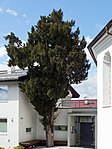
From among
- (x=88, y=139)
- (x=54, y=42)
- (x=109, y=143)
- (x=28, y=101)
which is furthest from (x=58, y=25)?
(x=109, y=143)

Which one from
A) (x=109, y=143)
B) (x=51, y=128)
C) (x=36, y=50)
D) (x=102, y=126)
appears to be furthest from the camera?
(x=51, y=128)

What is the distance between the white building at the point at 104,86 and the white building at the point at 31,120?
16.0 meters

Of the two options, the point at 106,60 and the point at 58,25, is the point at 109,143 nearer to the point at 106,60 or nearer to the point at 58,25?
the point at 106,60

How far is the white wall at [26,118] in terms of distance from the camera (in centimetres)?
3170

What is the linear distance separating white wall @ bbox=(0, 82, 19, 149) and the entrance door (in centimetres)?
678

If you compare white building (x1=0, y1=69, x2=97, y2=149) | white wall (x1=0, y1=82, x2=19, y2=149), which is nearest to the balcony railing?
white building (x1=0, y1=69, x2=97, y2=149)

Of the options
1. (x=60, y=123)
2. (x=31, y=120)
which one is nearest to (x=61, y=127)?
(x=60, y=123)

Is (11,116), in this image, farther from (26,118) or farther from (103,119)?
(103,119)

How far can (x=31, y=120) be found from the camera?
33500 mm

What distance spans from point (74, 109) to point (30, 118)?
14.6 feet

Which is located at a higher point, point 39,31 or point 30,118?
point 39,31

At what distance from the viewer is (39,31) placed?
30.4m

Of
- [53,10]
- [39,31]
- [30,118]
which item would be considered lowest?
[30,118]

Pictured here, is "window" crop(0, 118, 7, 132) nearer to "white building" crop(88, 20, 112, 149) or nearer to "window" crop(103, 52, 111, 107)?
"white building" crop(88, 20, 112, 149)
